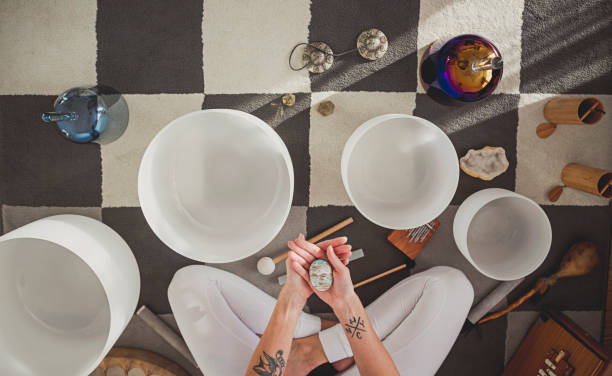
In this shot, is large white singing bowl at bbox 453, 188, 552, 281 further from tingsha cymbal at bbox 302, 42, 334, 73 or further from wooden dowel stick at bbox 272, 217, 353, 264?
tingsha cymbal at bbox 302, 42, 334, 73

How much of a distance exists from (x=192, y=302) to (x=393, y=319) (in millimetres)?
580

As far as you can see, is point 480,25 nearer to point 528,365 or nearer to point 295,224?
point 295,224

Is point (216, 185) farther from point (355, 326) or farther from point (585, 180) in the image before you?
point (585, 180)

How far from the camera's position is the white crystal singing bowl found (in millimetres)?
942

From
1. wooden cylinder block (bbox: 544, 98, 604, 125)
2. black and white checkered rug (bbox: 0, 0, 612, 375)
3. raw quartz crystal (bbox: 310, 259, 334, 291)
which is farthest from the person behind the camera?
black and white checkered rug (bbox: 0, 0, 612, 375)

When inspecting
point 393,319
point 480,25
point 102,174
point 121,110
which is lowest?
point 393,319

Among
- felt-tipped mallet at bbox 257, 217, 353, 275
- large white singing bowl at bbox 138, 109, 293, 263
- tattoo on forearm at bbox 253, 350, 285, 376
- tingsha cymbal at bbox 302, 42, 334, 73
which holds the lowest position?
tattoo on forearm at bbox 253, 350, 285, 376

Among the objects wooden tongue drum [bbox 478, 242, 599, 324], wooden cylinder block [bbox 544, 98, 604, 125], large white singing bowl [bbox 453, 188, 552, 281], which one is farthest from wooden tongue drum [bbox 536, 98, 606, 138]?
wooden tongue drum [bbox 478, 242, 599, 324]

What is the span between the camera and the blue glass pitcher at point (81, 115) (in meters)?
0.94

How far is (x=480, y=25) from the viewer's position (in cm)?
111

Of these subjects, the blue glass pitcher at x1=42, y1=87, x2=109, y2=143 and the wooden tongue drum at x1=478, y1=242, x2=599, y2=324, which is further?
the wooden tongue drum at x1=478, y1=242, x2=599, y2=324

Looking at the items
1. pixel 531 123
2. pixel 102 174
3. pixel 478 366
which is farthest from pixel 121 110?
pixel 478 366

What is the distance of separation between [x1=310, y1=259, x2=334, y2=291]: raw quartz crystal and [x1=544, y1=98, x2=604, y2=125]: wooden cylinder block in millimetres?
812

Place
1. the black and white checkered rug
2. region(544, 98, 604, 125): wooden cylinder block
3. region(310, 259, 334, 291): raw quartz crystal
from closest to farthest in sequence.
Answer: region(310, 259, 334, 291): raw quartz crystal, region(544, 98, 604, 125): wooden cylinder block, the black and white checkered rug
